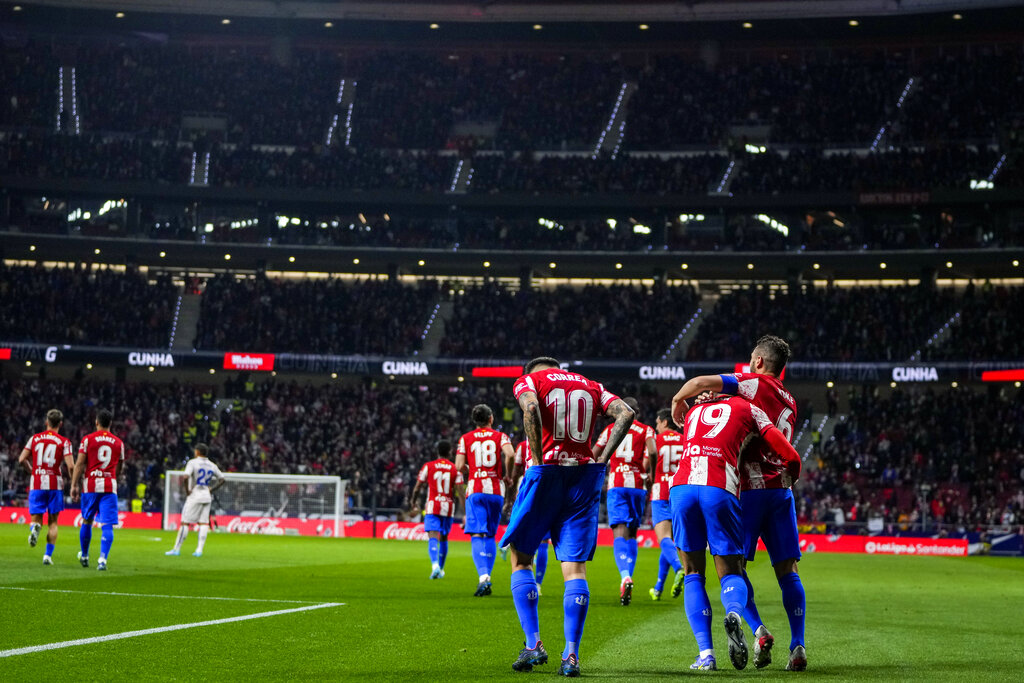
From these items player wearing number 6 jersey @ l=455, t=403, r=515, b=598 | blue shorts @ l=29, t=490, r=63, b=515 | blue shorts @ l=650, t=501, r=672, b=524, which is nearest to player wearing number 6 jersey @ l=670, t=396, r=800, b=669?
blue shorts @ l=650, t=501, r=672, b=524

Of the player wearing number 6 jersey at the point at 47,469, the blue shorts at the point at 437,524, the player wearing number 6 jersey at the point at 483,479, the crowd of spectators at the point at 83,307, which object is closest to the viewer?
the player wearing number 6 jersey at the point at 483,479

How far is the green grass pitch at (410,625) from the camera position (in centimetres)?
940

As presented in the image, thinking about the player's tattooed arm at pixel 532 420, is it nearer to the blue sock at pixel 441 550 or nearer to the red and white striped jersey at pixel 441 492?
the blue sock at pixel 441 550

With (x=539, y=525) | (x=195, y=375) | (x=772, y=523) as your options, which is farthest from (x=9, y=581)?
(x=195, y=375)

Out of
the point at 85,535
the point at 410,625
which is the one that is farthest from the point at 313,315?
the point at 410,625

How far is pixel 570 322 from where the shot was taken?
5506 centimetres

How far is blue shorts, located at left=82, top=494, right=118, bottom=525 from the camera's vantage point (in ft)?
68.2

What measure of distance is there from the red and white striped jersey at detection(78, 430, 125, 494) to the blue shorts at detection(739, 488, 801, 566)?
13.9 metres

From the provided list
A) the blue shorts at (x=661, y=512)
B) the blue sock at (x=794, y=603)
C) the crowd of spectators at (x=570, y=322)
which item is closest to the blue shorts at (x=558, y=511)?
the blue sock at (x=794, y=603)

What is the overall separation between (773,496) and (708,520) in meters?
0.71

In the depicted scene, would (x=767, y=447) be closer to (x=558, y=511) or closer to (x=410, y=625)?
(x=558, y=511)

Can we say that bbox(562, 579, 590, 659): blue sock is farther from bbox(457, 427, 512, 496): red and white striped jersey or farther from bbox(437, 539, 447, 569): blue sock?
bbox(437, 539, 447, 569): blue sock

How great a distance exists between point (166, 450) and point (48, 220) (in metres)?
13.9

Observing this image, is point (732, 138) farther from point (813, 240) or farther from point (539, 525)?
point (539, 525)
